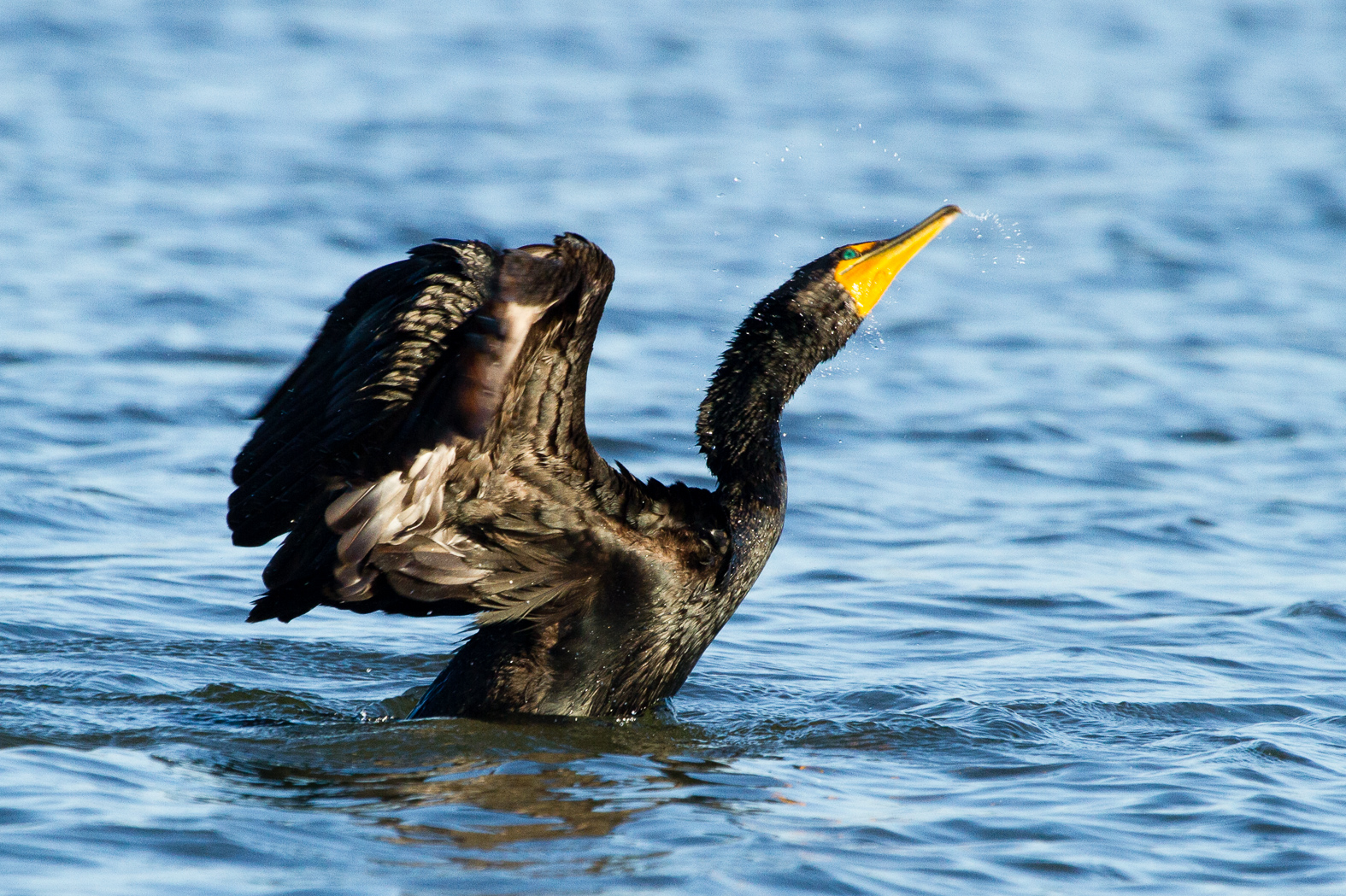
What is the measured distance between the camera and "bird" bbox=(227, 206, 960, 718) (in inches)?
177

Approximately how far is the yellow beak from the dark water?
1.45 meters

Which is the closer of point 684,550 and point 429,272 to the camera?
point 429,272

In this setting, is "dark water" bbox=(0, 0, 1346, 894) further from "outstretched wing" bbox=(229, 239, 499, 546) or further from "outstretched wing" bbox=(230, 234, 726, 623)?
"outstretched wing" bbox=(229, 239, 499, 546)

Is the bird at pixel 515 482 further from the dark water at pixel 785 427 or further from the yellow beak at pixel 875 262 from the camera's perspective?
the dark water at pixel 785 427

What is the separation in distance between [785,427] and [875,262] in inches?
164

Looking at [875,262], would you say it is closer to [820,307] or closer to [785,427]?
[820,307]

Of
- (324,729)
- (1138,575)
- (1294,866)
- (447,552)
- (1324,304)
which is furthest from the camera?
(1324,304)

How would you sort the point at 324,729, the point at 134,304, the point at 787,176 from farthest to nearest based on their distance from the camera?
the point at 787,176 < the point at 134,304 < the point at 324,729

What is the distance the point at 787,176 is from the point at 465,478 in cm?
1159

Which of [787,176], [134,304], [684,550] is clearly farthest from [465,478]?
[787,176]

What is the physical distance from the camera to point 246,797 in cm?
474

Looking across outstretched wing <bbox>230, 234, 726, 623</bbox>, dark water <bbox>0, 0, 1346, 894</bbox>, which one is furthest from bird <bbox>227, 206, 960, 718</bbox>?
dark water <bbox>0, 0, 1346, 894</bbox>

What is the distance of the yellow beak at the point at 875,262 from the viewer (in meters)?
6.07

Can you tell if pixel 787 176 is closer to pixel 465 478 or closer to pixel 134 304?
pixel 134 304
